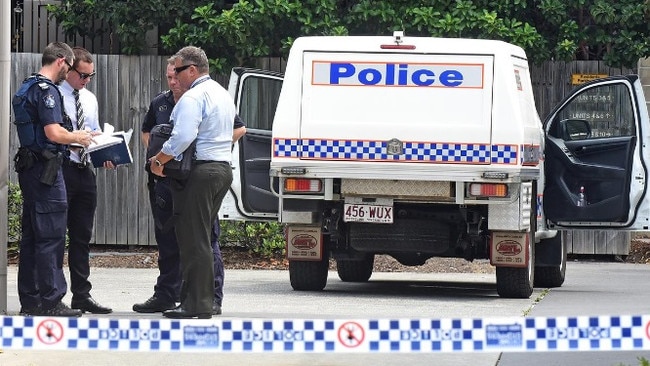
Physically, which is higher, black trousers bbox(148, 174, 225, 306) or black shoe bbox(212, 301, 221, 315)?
black trousers bbox(148, 174, 225, 306)

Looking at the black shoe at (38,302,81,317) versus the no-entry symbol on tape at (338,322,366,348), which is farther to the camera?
the black shoe at (38,302,81,317)

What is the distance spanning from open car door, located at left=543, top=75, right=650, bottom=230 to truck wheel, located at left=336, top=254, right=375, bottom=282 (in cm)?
195

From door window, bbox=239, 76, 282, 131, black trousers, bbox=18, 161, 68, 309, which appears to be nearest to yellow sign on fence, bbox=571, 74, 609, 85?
door window, bbox=239, 76, 282, 131

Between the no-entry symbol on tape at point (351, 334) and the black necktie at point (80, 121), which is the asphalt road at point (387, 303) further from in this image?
the no-entry symbol on tape at point (351, 334)

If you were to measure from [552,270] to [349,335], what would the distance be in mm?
8527

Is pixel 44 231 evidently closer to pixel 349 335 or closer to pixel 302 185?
pixel 302 185

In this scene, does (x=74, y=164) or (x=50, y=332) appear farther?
(x=74, y=164)

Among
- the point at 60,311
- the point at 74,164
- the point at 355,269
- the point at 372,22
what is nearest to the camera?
the point at 60,311

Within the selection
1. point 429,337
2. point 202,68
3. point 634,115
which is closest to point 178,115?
point 202,68

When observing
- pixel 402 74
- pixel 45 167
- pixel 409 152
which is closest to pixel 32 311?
pixel 45 167

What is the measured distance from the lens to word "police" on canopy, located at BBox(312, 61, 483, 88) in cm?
1277

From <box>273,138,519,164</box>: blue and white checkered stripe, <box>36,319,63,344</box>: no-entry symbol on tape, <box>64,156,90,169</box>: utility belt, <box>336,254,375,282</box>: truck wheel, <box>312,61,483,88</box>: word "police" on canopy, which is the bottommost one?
<box>336,254,375,282</box>: truck wheel

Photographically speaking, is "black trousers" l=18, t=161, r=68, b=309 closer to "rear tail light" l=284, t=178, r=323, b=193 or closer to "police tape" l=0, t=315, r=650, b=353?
"rear tail light" l=284, t=178, r=323, b=193

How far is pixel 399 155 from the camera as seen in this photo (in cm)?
1276
